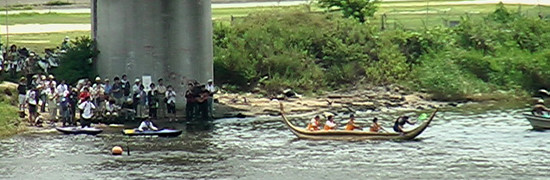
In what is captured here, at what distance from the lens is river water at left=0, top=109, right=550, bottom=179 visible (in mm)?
39375

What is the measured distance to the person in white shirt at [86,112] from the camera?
47719 mm

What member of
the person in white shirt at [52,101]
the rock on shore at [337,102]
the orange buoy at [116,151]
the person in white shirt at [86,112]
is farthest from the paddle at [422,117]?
the person in white shirt at [52,101]

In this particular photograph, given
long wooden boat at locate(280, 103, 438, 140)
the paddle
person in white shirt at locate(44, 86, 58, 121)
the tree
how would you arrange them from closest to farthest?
long wooden boat at locate(280, 103, 438, 140) < person in white shirt at locate(44, 86, 58, 121) < the paddle < the tree

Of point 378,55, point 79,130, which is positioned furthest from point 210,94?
point 378,55

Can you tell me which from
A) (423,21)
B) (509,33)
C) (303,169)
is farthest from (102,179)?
(423,21)

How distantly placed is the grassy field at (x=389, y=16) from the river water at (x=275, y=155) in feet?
58.4

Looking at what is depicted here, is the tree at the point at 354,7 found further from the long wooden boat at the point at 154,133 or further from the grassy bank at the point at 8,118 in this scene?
the long wooden boat at the point at 154,133

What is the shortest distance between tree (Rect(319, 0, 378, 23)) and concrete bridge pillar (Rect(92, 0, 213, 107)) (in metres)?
16.4

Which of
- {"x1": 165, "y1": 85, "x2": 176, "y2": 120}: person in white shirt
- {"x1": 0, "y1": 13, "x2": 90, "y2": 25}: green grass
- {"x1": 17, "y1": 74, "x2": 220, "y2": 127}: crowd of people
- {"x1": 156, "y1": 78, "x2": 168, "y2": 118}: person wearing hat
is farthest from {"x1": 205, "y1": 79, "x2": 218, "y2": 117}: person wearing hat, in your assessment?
{"x1": 0, "y1": 13, "x2": 90, "y2": 25}: green grass

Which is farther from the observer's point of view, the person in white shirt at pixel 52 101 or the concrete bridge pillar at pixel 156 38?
the concrete bridge pillar at pixel 156 38

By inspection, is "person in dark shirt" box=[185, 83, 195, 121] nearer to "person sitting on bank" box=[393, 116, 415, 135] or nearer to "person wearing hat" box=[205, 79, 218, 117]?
"person wearing hat" box=[205, 79, 218, 117]

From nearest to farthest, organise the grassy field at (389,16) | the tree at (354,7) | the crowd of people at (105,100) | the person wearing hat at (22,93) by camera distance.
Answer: the crowd of people at (105,100) → the person wearing hat at (22,93) → the tree at (354,7) → the grassy field at (389,16)

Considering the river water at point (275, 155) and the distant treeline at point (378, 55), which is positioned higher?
the distant treeline at point (378, 55)

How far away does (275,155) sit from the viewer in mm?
42875
